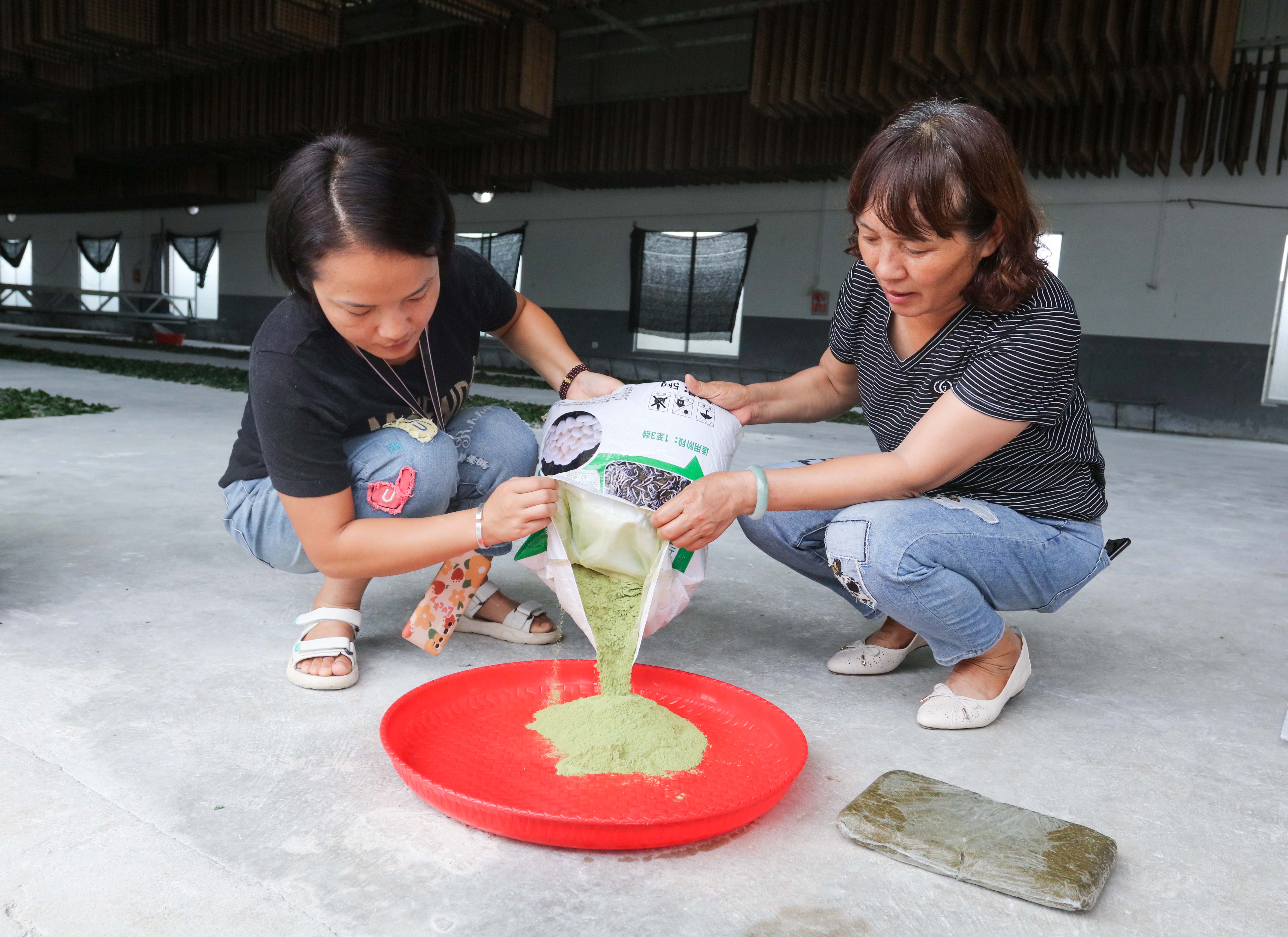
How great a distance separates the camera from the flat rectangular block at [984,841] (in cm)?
94

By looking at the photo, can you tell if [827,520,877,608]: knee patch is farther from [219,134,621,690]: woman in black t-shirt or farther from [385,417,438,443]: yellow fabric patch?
[385,417,438,443]: yellow fabric patch

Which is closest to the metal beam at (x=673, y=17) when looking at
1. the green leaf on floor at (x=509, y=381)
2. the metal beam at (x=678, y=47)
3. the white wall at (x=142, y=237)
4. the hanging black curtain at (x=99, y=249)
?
the metal beam at (x=678, y=47)

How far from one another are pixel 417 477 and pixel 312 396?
211 mm

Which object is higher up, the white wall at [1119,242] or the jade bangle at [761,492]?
the white wall at [1119,242]

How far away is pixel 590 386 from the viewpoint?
160 cm

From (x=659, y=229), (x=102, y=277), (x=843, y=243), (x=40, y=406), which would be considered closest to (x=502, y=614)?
(x=40, y=406)

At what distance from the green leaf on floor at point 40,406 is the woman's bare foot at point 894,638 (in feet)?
12.8

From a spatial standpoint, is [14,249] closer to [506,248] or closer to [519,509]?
[506,248]

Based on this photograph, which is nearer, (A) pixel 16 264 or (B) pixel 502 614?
(B) pixel 502 614

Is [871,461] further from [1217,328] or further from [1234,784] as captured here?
[1217,328]

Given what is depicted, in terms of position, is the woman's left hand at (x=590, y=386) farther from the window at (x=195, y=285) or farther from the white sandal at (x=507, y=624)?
the window at (x=195, y=285)

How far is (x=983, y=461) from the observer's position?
4.68ft

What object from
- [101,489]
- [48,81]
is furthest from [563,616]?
[48,81]

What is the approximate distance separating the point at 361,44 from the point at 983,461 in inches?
328
